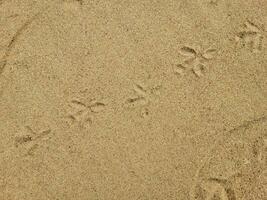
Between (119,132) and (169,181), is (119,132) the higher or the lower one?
the higher one

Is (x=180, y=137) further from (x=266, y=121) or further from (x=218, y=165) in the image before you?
(x=266, y=121)

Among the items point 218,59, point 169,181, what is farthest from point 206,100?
point 169,181

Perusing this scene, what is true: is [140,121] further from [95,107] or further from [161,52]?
[161,52]

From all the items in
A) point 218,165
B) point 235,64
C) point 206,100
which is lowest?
point 218,165

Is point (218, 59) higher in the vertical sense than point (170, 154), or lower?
higher

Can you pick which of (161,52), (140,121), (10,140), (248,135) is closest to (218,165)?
(248,135)

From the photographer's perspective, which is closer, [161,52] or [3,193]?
[3,193]
